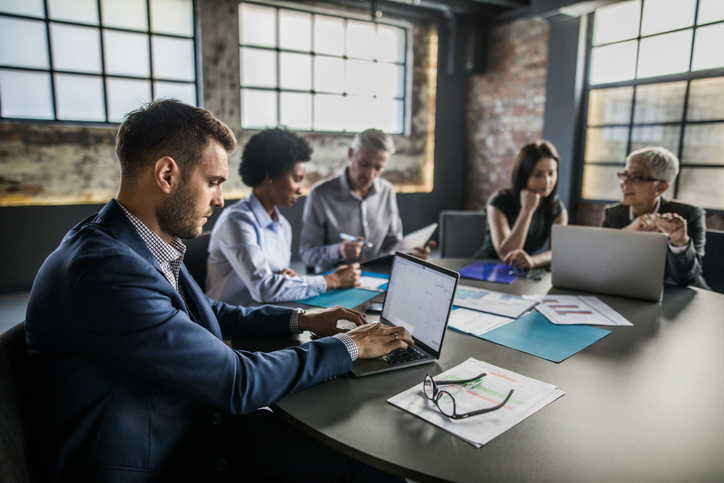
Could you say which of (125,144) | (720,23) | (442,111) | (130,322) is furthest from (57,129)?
(720,23)

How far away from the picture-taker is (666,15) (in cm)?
421

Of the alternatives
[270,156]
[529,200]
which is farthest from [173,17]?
[529,200]

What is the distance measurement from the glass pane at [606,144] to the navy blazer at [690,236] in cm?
248

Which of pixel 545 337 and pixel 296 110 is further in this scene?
pixel 296 110

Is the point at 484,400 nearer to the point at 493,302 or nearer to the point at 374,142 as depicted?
the point at 493,302

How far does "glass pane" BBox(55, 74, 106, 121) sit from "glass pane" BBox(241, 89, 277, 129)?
1.31 meters

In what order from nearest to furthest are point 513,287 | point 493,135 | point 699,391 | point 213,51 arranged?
point 699,391 → point 513,287 → point 213,51 → point 493,135

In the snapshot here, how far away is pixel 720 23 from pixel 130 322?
504cm

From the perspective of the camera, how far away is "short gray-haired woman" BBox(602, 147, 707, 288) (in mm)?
2027

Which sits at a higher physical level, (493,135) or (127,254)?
(493,135)

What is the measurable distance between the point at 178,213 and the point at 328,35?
4.68m

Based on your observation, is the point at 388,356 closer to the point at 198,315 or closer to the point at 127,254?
the point at 198,315

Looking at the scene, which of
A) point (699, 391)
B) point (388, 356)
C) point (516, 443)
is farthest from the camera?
point (388, 356)

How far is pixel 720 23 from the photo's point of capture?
3885 mm
